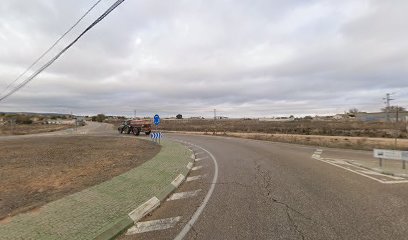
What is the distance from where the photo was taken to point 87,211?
7125mm

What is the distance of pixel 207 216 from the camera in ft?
22.6

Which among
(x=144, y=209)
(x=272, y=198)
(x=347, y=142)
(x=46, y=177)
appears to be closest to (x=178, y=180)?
(x=144, y=209)

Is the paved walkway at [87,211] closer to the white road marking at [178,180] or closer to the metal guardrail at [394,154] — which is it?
the white road marking at [178,180]

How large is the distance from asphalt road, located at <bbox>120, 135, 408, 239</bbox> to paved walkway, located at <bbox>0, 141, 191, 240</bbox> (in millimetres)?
732

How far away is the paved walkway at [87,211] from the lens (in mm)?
5867

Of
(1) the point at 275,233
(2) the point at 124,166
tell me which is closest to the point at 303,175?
(1) the point at 275,233

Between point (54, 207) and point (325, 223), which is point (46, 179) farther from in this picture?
point (325, 223)

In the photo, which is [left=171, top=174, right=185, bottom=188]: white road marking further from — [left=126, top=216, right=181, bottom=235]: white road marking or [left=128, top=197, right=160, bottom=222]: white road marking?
[left=126, top=216, right=181, bottom=235]: white road marking

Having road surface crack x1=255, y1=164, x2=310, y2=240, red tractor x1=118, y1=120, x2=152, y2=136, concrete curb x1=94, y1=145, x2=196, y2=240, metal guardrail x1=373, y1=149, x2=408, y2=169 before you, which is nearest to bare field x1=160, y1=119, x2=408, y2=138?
red tractor x1=118, y1=120, x2=152, y2=136

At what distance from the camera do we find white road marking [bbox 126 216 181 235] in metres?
6.25

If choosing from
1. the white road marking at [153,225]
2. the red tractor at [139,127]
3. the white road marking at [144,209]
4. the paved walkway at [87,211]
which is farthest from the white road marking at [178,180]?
the red tractor at [139,127]

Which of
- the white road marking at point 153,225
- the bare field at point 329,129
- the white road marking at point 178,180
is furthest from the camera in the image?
the bare field at point 329,129

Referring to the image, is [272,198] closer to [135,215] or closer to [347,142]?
[135,215]

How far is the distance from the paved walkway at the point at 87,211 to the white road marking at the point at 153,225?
0.50 m
